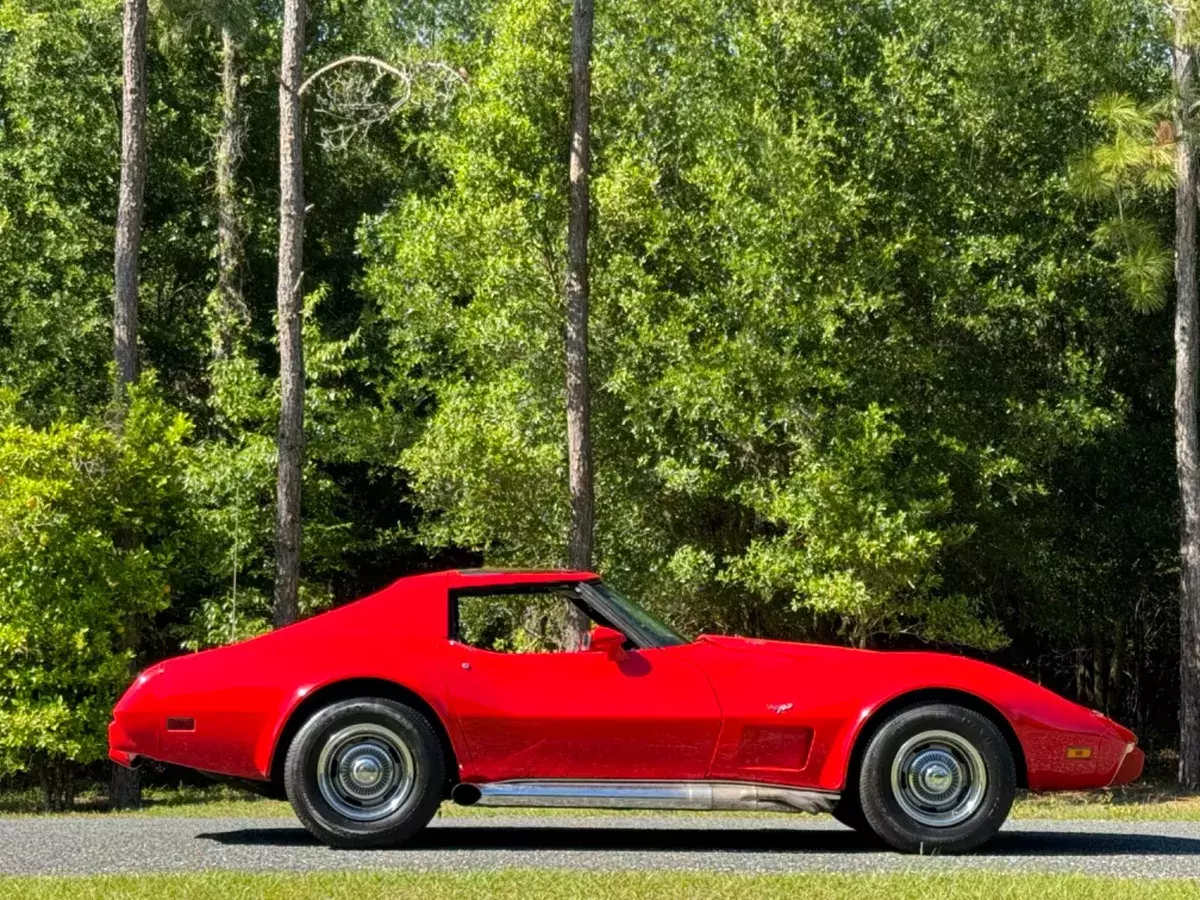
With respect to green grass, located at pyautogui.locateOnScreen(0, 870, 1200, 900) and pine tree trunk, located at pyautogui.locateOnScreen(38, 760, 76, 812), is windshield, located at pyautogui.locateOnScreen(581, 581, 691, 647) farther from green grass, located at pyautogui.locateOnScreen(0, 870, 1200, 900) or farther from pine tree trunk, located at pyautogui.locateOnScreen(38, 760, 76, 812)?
pine tree trunk, located at pyautogui.locateOnScreen(38, 760, 76, 812)

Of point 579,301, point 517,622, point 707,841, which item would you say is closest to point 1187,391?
point 579,301

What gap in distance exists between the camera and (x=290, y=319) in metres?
22.7

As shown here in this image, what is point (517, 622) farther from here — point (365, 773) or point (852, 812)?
point (365, 773)

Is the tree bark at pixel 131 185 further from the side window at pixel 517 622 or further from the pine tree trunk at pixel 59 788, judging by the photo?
the side window at pixel 517 622

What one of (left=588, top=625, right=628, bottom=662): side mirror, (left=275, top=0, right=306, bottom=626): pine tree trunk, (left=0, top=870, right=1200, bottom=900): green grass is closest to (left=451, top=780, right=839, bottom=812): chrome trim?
(left=588, top=625, right=628, bottom=662): side mirror

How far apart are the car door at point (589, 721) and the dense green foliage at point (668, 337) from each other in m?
13.0

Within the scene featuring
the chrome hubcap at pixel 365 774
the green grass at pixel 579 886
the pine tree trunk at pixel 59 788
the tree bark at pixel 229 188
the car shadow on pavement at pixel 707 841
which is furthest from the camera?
the tree bark at pixel 229 188

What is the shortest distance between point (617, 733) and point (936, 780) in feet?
5.38

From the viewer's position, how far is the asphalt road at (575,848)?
8.04m

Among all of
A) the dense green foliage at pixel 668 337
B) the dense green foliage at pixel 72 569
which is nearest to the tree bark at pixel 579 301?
the dense green foliage at pixel 668 337

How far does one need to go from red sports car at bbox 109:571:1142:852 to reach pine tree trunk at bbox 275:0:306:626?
14.1m

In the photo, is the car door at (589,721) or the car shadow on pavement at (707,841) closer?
the car door at (589,721)

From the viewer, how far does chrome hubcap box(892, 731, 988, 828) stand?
8641 millimetres

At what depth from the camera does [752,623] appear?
26.6 metres
